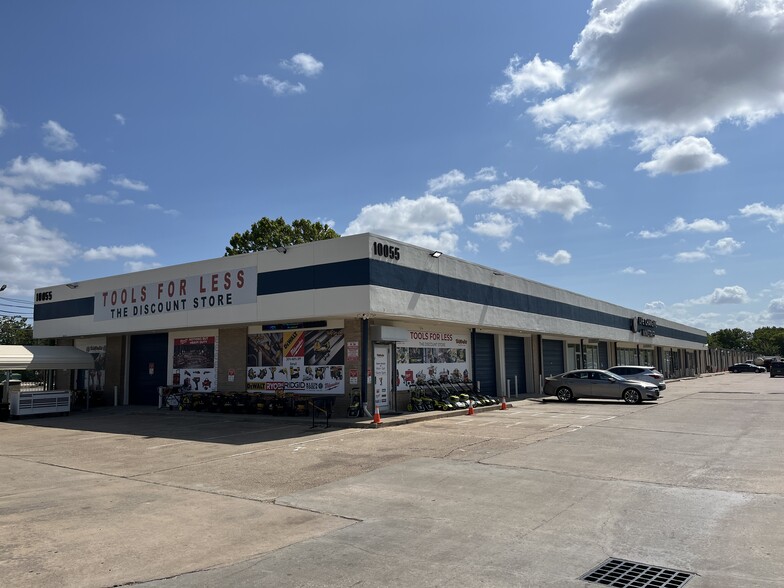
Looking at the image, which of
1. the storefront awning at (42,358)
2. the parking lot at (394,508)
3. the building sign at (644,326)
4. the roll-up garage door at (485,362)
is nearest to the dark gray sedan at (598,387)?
the roll-up garage door at (485,362)

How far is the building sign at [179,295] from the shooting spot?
73.3 feet

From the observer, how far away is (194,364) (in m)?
26.0

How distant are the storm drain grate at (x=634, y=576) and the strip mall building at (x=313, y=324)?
13372 millimetres

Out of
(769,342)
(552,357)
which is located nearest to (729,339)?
(769,342)

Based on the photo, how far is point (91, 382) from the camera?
102 feet

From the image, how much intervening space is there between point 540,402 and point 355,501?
21.2 meters

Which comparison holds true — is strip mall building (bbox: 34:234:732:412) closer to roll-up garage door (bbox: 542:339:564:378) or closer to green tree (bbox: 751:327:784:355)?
roll-up garage door (bbox: 542:339:564:378)

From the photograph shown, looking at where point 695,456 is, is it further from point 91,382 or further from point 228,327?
point 91,382

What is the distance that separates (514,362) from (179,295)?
18442 millimetres

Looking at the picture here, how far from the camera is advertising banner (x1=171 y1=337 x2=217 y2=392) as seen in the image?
25344 mm

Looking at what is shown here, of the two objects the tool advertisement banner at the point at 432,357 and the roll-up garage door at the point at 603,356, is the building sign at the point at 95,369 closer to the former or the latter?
the tool advertisement banner at the point at 432,357

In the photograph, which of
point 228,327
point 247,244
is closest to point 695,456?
point 228,327

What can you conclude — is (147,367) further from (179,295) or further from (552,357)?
(552,357)

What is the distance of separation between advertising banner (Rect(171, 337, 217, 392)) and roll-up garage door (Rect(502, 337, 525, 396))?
14866 millimetres
